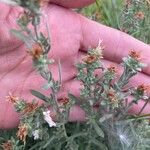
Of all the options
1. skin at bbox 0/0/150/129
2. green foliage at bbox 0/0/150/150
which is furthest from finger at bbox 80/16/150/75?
green foliage at bbox 0/0/150/150

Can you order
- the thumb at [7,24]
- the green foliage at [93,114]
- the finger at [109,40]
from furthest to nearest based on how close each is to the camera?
the finger at [109,40] < the thumb at [7,24] < the green foliage at [93,114]

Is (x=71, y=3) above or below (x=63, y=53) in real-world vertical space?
above

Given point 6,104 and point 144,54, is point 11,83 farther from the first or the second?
point 144,54

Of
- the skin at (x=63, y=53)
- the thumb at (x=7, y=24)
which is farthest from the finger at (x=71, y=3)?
the thumb at (x=7, y=24)

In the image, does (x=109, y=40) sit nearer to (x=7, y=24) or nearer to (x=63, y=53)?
(x=63, y=53)

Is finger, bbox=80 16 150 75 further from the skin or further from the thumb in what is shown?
the thumb

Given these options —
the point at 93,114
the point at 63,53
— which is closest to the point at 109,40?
the point at 63,53

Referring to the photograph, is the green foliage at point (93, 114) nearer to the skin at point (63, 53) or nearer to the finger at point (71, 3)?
the skin at point (63, 53)

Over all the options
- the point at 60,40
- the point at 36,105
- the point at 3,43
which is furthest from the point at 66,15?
the point at 36,105

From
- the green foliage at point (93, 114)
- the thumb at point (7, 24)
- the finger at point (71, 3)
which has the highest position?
the finger at point (71, 3)
